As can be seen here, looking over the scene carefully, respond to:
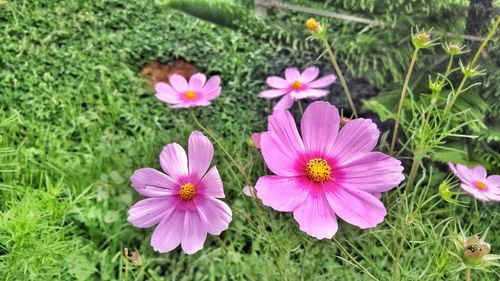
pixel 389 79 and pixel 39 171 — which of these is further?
pixel 389 79

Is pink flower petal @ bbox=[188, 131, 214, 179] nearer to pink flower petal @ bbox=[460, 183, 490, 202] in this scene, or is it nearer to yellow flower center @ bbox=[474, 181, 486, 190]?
pink flower petal @ bbox=[460, 183, 490, 202]

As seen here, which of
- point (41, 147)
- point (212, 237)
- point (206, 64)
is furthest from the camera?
point (206, 64)

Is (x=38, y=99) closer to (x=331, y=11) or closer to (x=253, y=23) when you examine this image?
(x=253, y=23)

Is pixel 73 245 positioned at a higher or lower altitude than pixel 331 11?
lower

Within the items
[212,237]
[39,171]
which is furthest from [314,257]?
[39,171]

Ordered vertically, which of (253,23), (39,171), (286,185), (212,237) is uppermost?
(286,185)

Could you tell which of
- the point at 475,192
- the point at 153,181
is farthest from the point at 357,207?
the point at 475,192

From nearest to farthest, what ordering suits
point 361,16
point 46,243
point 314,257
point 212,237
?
point 46,243 → point 314,257 → point 212,237 → point 361,16
